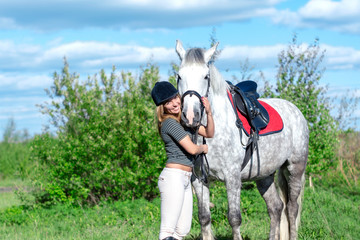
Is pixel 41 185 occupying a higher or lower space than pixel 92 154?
lower

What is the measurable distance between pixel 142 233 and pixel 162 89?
3766 mm

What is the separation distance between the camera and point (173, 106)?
177 inches

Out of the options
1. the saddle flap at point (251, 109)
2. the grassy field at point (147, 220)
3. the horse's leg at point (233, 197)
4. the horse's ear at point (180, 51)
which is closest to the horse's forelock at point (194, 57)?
the horse's ear at point (180, 51)

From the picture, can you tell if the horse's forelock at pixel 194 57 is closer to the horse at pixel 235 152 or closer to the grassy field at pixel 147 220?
the horse at pixel 235 152

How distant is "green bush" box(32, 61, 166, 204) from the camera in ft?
34.2

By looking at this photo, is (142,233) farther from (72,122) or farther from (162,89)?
(72,122)

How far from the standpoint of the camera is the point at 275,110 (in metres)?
6.48

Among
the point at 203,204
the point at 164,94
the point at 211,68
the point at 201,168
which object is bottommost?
the point at 203,204

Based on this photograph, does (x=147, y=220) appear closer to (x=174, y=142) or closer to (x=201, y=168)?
(x=201, y=168)

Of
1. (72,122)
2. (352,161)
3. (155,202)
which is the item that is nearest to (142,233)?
(155,202)

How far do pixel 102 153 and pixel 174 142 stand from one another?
6609 millimetres

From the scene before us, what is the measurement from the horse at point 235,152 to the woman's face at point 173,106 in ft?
0.28

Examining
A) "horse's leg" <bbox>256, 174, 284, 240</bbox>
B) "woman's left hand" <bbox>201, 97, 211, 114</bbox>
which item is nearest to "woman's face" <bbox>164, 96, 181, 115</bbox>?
"woman's left hand" <bbox>201, 97, 211, 114</bbox>

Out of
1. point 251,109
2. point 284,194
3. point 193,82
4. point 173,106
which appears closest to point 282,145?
point 251,109
